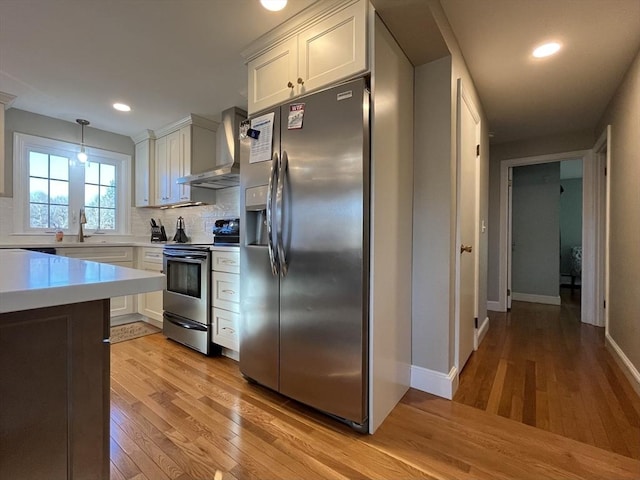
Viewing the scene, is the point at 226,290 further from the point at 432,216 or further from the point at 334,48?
the point at 334,48

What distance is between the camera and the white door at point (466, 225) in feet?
6.77

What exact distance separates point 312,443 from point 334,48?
204cm

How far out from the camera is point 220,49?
6.91ft

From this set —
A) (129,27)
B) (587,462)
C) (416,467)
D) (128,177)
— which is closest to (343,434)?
(416,467)

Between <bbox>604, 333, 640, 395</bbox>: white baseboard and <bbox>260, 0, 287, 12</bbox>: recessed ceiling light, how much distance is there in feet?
10.5

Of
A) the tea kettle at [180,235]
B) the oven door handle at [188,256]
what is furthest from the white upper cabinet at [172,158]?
the oven door handle at [188,256]

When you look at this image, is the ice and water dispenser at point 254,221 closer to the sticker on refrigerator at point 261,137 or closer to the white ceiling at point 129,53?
the sticker on refrigerator at point 261,137

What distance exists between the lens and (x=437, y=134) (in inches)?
77.0

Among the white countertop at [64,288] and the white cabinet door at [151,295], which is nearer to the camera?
the white countertop at [64,288]

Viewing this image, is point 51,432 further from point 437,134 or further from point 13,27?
point 13,27

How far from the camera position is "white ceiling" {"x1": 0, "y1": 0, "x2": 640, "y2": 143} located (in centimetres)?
172

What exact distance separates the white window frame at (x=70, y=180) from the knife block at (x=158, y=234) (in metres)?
0.38

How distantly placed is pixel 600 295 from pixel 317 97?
3.87 metres

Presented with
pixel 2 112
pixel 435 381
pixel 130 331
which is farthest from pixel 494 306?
pixel 2 112
